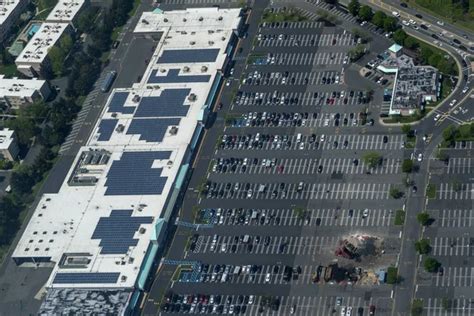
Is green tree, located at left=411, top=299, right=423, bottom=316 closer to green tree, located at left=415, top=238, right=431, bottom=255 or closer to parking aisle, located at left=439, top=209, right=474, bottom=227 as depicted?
green tree, located at left=415, top=238, right=431, bottom=255

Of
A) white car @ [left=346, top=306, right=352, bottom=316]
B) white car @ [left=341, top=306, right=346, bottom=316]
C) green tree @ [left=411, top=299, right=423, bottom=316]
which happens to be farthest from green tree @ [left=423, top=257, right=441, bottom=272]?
white car @ [left=341, top=306, right=346, bottom=316]

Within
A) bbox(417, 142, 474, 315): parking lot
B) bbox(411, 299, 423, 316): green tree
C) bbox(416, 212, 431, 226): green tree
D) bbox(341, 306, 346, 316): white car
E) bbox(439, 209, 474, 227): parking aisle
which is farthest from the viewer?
bbox(439, 209, 474, 227): parking aisle

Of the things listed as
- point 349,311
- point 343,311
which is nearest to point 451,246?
point 349,311

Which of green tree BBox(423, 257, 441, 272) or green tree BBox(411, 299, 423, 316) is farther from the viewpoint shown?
green tree BBox(423, 257, 441, 272)

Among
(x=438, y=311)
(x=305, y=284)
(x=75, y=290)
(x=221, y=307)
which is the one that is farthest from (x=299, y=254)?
(x=75, y=290)

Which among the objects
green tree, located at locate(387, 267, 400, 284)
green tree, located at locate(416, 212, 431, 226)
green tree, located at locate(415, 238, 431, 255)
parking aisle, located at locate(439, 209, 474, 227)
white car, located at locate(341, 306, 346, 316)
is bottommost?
white car, located at locate(341, 306, 346, 316)
